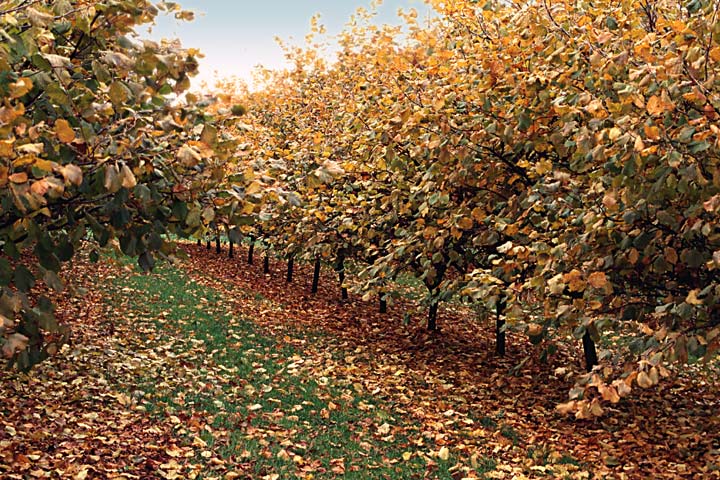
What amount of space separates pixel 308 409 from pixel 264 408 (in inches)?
23.0

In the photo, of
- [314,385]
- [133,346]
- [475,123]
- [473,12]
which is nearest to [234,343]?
[133,346]

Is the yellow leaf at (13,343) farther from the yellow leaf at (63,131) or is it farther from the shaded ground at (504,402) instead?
the shaded ground at (504,402)

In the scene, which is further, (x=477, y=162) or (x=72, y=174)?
(x=477, y=162)

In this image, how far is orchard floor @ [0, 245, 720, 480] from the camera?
6.31m

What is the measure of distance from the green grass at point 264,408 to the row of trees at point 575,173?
1.92m

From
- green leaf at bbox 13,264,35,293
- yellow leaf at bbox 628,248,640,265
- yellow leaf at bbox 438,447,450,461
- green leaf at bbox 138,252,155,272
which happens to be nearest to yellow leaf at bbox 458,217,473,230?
yellow leaf at bbox 628,248,640,265

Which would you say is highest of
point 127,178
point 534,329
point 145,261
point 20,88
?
point 20,88

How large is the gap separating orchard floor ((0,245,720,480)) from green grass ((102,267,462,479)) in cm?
3

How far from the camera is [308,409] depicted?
27.1ft

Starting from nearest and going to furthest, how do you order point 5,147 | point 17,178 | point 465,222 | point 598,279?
point 5,147 < point 17,178 < point 598,279 < point 465,222

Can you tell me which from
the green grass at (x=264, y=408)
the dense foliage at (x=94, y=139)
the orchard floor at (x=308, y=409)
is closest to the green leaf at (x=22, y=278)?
the dense foliage at (x=94, y=139)

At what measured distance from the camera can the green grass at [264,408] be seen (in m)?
6.50

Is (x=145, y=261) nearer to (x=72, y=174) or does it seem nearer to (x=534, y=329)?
(x=72, y=174)

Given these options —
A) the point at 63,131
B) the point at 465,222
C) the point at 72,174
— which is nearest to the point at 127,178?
the point at 72,174
